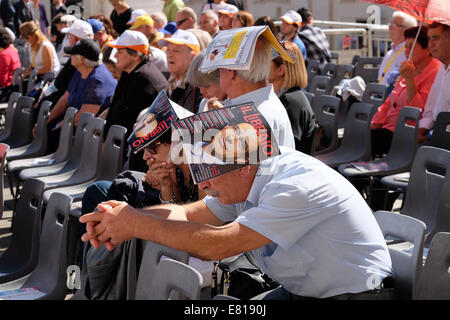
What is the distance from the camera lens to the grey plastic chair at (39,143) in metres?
6.29

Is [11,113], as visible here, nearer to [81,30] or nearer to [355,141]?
[81,30]

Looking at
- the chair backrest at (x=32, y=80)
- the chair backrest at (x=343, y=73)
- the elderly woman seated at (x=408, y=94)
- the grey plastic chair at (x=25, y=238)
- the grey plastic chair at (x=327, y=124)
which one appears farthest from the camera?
the chair backrest at (x=32, y=80)

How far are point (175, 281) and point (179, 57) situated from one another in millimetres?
3134

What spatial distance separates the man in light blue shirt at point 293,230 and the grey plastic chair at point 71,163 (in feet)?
10.8

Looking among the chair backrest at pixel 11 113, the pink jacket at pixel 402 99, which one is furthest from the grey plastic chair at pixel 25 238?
the chair backrest at pixel 11 113

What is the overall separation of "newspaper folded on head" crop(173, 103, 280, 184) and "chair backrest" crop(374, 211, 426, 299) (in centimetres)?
66

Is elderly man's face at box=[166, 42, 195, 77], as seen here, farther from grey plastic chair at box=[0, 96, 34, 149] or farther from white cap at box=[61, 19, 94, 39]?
white cap at box=[61, 19, 94, 39]

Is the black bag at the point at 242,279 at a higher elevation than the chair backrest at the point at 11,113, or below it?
higher

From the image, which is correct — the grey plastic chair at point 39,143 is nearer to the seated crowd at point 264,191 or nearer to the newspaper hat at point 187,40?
the seated crowd at point 264,191

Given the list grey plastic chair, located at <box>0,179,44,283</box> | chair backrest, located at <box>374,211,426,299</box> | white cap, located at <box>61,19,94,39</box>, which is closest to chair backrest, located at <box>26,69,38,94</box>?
white cap, located at <box>61,19,94,39</box>

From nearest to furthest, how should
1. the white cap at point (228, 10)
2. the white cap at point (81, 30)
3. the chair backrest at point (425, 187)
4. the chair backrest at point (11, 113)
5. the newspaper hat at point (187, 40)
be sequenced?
the chair backrest at point (425, 187) → the newspaper hat at point (187, 40) → the chair backrest at point (11, 113) → the white cap at point (81, 30) → the white cap at point (228, 10)

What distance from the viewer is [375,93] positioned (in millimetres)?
6551

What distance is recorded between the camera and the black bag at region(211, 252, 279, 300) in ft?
8.74
